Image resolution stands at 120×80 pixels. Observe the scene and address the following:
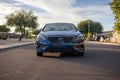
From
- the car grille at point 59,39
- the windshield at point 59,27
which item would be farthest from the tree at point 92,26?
the car grille at point 59,39

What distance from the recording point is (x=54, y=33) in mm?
10930

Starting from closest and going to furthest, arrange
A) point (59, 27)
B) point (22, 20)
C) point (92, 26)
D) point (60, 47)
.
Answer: point (60, 47) → point (59, 27) → point (22, 20) → point (92, 26)

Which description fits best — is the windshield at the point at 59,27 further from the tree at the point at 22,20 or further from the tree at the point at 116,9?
the tree at the point at 22,20

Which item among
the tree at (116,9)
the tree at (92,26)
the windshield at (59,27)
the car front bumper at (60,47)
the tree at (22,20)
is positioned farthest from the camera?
the tree at (92,26)

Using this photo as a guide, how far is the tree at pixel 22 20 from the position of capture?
64375mm

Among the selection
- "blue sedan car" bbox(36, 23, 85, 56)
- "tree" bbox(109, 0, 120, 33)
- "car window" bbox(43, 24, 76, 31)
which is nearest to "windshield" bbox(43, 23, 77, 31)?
"car window" bbox(43, 24, 76, 31)

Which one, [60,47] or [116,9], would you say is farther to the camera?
[116,9]

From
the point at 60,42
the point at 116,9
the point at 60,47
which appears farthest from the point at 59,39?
the point at 116,9

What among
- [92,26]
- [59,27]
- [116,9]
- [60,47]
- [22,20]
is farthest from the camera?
[92,26]

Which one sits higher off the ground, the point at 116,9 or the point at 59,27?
the point at 116,9

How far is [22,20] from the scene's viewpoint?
64.6 m

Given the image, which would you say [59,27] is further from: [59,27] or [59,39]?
[59,39]

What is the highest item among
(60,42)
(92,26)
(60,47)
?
(92,26)

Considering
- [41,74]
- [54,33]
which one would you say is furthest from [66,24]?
[41,74]
